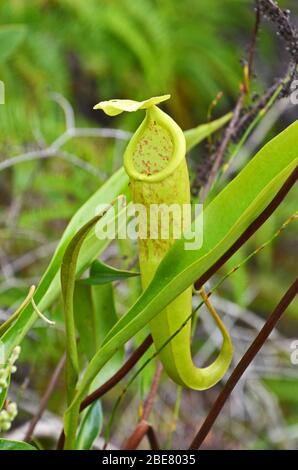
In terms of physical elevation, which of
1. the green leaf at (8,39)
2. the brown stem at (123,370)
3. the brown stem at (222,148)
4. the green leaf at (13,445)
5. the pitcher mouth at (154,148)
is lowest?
the green leaf at (13,445)

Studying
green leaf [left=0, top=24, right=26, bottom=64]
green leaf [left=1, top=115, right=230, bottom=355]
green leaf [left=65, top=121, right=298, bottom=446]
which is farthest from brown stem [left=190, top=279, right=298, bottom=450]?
green leaf [left=0, top=24, right=26, bottom=64]

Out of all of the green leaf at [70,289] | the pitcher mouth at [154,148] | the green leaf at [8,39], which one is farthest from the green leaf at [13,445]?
the green leaf at [8,39]

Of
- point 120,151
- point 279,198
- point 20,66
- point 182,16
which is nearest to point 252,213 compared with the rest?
point 279,198

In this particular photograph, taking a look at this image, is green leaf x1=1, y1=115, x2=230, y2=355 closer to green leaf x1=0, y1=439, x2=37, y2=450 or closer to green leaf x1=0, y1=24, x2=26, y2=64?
green leaf x1=0, y1=439, x2=37, y2=450

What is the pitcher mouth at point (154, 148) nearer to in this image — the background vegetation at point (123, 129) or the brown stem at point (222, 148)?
the brown stem at point (222, 148)

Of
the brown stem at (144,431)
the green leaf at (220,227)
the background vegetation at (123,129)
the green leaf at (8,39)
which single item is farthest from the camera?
the background vegetation at (123,129)

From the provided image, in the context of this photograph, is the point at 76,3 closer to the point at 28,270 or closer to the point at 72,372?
the point at 28,270
